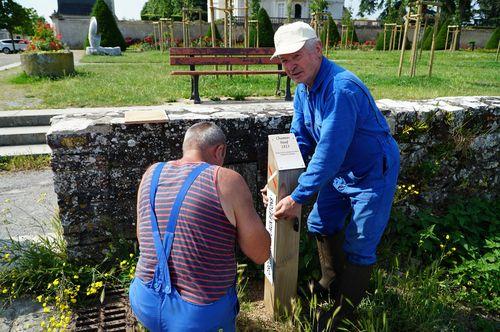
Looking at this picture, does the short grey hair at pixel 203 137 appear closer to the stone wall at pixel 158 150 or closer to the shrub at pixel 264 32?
the stone wall at pixel 158 150

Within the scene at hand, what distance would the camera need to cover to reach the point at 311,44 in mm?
1960

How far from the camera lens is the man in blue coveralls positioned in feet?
6.36

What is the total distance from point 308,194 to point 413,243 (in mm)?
1614

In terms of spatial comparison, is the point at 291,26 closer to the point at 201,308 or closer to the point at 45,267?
the point at 201,308

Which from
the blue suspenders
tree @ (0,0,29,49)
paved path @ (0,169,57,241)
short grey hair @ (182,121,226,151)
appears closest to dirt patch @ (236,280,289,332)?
the blue suspenders

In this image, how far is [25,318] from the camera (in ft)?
7.86

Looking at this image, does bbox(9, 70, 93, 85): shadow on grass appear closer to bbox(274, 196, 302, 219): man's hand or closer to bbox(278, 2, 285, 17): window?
bbox(274, 196, 302, 219): man's hand

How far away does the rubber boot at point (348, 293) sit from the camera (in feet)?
7.42

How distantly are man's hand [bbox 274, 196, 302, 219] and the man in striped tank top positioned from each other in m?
0.39

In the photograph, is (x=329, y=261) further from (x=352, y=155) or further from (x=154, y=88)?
(x=154, y=88)

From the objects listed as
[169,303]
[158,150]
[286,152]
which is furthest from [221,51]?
[169,303]

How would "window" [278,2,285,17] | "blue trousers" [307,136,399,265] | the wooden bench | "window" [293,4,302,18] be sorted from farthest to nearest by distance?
"window" [293,4,302,18]
"window" [278,2,285,17]
the wooden bench
"blue trousers" [307,136,399,265]

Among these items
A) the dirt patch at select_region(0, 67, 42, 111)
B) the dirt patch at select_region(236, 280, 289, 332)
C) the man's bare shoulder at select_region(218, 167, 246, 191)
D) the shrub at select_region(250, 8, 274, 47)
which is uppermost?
the shrub at select_region(250, 8, 274, 47)

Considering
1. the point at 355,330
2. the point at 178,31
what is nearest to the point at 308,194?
the point at 355,330
